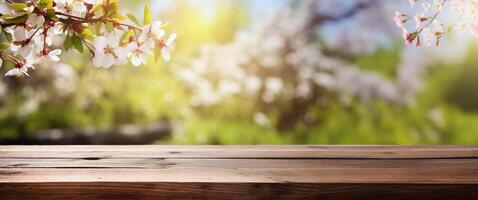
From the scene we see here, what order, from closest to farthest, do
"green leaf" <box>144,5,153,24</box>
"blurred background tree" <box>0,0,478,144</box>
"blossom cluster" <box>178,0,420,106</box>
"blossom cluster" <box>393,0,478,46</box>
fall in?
"green leaf" <box>144,5,153,24</box> → "blossom cluster" <box>393,0,478,46</box> → "blurred background tree" <box>0,0,478,144</box> → "blossom cluster" <box>178,0,420,106</box>

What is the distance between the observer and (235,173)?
4.51ft

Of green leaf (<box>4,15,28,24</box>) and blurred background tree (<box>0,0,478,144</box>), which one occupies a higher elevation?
blurred background tree (<box>0,0,478,144</box>)

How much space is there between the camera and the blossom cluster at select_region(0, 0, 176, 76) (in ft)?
4.05

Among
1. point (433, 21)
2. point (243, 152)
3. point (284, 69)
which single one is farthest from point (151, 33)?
point (284, 69)

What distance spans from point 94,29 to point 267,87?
4140mm

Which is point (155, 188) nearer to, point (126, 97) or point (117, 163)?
point (117, 163)

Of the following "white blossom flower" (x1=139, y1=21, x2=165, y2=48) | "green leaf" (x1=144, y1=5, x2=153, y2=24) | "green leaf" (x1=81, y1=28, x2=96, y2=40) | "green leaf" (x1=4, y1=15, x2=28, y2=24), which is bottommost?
"green leaf" (x1=4, y1=15, x2=28, y2=24)

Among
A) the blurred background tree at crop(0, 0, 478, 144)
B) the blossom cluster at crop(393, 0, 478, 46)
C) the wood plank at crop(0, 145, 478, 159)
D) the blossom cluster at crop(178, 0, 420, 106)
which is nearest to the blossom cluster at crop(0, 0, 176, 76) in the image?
the wood plank at crop(0, 145, 478, 159)

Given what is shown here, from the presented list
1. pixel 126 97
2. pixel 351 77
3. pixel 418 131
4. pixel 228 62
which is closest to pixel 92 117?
pixel 126 97

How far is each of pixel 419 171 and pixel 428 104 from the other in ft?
14.0

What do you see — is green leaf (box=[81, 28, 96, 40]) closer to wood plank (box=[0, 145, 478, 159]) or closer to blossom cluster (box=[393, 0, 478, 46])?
wood plank (box=[0, 145, 478, 159])

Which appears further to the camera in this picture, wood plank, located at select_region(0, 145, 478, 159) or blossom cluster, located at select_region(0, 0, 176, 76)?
wood plank, located at select_region(0, 145, 478, 159)

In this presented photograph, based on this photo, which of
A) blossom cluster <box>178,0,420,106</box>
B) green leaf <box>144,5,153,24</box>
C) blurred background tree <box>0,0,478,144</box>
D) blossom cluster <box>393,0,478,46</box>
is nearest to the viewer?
green leaf <box>144,5,153,24</box>

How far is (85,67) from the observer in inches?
212
